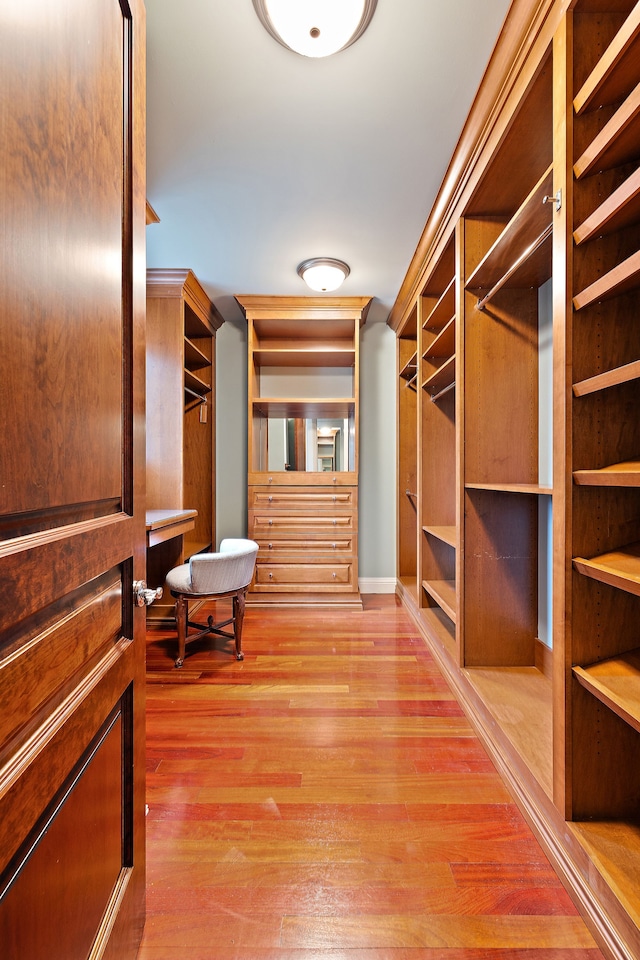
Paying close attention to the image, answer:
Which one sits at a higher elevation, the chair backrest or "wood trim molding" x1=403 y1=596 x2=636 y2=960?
the chair backrest

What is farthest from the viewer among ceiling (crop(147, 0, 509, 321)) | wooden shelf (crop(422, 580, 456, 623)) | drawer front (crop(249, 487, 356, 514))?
drawer front (crop(249, 487, 356, 514))

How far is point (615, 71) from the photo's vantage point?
1119 mm

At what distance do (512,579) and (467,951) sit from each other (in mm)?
1478

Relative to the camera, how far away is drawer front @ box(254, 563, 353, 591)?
3822 mm

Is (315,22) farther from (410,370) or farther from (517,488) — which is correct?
(410,370)

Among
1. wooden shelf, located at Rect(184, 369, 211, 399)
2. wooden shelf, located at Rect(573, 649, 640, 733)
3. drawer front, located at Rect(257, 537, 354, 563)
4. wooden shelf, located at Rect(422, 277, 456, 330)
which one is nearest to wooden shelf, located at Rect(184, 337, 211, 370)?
wooden shelf, located at Rect(184, 369, 211, 399)

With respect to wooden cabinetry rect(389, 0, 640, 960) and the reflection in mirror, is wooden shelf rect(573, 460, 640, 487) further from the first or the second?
the reflection in mirror

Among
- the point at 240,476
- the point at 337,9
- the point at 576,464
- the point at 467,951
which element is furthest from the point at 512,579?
the point at 240,476

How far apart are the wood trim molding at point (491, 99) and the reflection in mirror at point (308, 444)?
1.78 metres

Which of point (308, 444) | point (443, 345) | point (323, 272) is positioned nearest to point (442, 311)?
point (443, 345)

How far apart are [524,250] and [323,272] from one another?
153cm

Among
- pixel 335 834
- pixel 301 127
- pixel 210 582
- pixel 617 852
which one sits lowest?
pixel 335 834

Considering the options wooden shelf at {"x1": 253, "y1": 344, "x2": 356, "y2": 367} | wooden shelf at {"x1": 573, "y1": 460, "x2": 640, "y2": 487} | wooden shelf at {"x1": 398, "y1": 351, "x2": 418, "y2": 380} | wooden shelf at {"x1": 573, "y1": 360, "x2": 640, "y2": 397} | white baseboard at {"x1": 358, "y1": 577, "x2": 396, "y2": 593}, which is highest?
wooden shelf at {"x1": 253, "y1": 344, "x2": 356, "y2": 367}

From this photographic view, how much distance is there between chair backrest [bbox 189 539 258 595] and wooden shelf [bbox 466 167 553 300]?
1.88 m
